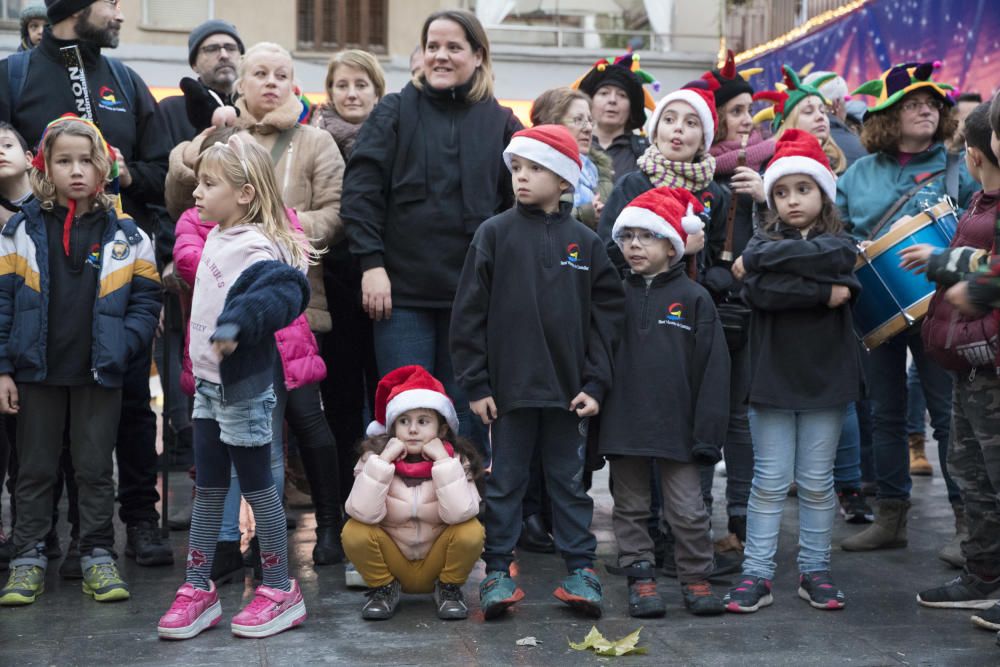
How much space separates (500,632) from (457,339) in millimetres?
1074

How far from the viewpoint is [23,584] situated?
186 inches

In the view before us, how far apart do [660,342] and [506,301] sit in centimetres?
61

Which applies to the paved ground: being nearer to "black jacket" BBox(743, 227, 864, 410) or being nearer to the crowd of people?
the crowd of people

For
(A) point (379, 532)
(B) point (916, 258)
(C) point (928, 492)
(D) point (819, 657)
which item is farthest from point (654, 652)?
(C) point (928, 492)

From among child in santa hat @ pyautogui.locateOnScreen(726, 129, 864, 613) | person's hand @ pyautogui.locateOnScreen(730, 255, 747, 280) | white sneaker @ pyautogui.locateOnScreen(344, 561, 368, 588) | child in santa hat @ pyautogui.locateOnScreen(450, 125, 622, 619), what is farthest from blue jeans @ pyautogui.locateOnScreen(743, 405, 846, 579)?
white sneaker @ pyautogui.locateOnScreen(344, 561, 368, 588)

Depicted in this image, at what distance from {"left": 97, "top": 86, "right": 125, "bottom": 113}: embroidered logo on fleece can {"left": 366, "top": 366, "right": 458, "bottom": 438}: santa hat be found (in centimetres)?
200

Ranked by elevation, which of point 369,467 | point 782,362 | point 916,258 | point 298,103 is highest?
point 298,103

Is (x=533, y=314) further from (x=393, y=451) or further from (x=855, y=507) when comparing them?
(x=855, y=507)

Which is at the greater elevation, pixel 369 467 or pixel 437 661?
pixel 369 467

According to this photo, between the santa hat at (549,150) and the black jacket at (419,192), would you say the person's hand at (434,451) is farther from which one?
the santa hat at (549,150)

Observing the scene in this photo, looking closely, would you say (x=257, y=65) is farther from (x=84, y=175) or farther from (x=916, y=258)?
(x=916, y=258)

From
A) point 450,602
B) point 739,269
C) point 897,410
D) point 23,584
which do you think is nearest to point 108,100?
point 23,584

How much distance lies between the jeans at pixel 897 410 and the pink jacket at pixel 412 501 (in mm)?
2156

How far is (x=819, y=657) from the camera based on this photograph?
4.15 meters
